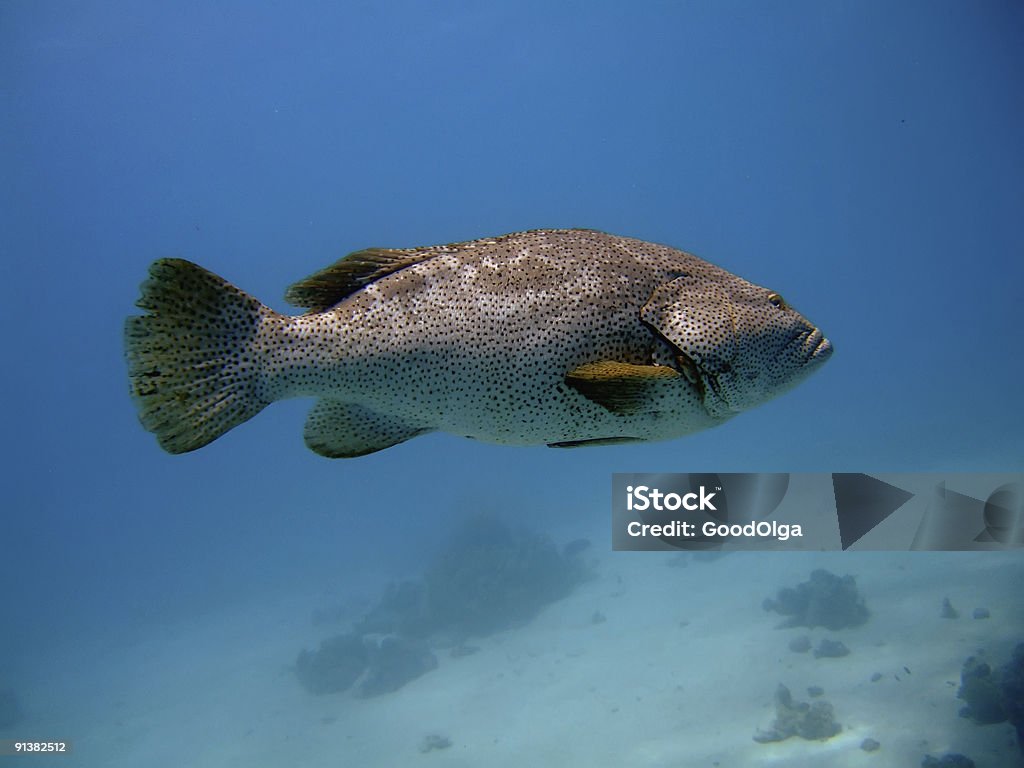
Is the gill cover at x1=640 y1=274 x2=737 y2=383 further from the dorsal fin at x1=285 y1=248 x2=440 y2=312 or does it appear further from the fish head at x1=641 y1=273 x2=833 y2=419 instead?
the dorsal fin at x1=285 y1=248 x2=440 y2=312

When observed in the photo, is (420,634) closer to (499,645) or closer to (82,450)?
(499,645)

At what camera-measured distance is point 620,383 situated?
2.00m

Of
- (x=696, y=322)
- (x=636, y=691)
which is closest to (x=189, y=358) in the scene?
(x=696, y=322)

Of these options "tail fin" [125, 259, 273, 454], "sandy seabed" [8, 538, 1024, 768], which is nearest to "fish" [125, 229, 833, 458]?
"tail fin" [125, 259, 273, 454]

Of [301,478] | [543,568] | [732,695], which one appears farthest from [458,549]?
[301,478]

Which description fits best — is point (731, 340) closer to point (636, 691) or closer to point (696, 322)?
point (696, 322)

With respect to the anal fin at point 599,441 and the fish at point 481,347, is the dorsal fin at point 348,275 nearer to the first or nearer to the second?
the fish at point 481,347

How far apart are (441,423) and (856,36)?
8521 centimetres

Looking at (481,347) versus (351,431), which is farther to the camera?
(351,431)

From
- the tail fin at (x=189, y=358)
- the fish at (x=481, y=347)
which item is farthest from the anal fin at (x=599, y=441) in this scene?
the tail fin at (x=189, y=358)

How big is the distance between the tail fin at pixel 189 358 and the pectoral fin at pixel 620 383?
135cm

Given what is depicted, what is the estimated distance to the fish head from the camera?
7.25ft

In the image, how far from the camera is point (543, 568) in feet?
76.5

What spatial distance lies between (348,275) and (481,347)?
0.73m
